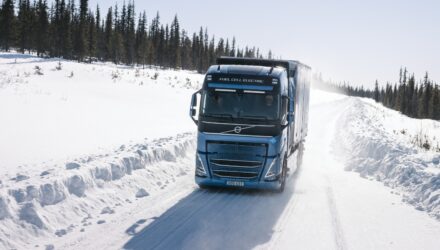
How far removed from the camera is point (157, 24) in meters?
110

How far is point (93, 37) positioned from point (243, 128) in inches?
3090

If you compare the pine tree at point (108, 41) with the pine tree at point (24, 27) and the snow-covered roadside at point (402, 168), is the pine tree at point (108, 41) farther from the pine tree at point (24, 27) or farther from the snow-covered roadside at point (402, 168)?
the snow-covered roadside at point (402, 168)

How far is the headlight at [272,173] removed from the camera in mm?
10828

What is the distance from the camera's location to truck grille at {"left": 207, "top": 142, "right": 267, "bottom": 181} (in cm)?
1073

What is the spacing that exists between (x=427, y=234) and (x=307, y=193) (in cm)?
368

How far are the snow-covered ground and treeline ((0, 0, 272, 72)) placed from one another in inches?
2472

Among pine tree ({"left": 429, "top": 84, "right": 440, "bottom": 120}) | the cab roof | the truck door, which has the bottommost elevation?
pine tree ({"left": 429, "top": 84, "right": 440, "bottom": 120})

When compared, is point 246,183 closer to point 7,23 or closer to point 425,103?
point 7,23

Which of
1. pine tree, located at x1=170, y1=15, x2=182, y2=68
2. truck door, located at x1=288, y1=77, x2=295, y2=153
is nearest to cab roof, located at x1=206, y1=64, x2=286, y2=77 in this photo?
truck door, located at x1=288, y1=77, x2=295, y2=153

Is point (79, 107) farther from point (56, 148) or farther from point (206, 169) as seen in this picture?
point (206, 169)

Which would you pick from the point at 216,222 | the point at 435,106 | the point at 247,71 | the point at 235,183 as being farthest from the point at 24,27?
the point at 435,106

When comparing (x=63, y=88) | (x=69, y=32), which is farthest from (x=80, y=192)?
(x=69, y=32)

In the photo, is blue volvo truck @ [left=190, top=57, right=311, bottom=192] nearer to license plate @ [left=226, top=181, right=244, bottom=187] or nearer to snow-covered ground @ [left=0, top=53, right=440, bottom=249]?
license plate @ [left=226, top=181, right=244, bottom=187]

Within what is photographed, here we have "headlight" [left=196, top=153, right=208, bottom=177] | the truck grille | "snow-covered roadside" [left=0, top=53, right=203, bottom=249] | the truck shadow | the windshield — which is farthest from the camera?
the windshield
